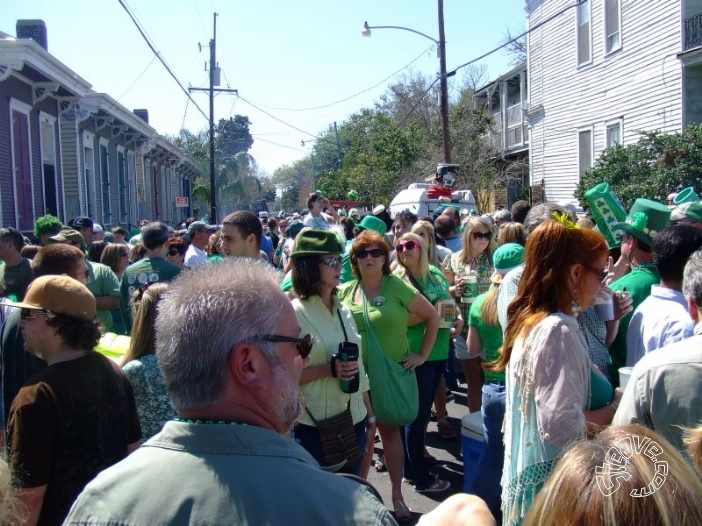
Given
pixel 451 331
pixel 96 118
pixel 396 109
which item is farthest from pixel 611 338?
pixel 396 109

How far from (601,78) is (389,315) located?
17460 mm

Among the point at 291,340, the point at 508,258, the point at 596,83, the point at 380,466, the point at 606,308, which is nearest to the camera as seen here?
the point at 291,340

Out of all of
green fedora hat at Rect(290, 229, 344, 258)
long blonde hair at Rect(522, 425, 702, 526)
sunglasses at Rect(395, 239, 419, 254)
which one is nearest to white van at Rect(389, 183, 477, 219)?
sunglasses at Rect(395, 239, 419, 254)

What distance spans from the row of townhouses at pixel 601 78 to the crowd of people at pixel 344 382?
39.0ft

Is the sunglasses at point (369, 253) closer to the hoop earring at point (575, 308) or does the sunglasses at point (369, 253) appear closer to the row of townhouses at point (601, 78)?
the hoop earring at point (575, 308)

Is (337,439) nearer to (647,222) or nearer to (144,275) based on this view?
(647,222)

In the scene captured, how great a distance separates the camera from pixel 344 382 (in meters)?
3.83

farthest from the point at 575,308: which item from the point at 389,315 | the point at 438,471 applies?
the point at 438,471

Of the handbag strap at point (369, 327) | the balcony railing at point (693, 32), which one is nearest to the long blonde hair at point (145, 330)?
the handbag strap at point (369, 327)

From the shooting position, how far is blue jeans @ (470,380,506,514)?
404cm

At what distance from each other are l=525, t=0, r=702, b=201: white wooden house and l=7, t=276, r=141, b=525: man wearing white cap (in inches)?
599

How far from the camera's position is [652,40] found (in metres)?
16.8

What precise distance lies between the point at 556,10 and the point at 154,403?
21675 millimetres

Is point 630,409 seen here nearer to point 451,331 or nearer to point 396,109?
point 451,331
